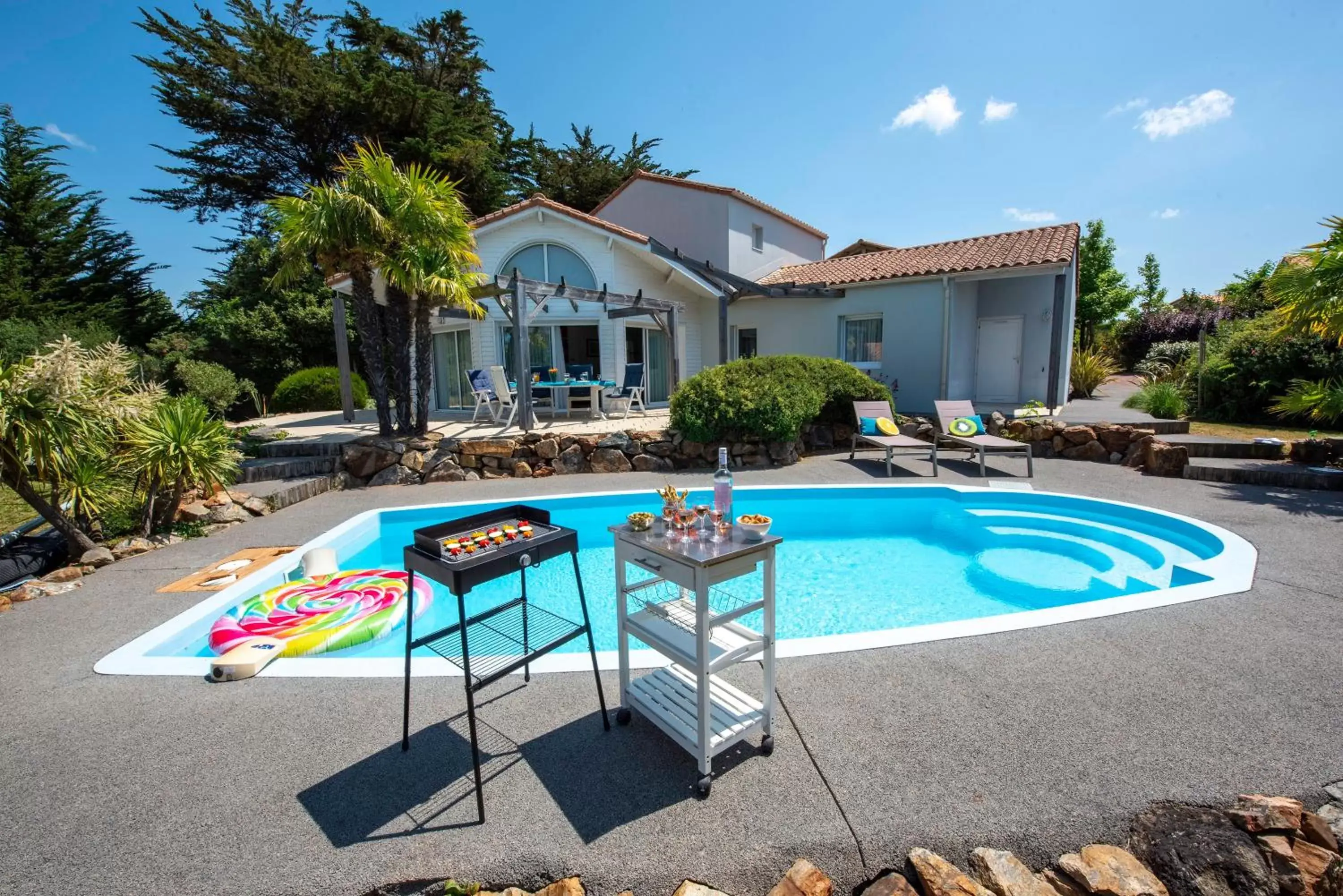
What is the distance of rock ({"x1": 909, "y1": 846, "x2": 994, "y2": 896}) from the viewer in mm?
1941

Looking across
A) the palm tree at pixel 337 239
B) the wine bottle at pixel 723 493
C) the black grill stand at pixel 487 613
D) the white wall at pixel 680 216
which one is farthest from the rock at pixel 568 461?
the white wall at pixel 680 216

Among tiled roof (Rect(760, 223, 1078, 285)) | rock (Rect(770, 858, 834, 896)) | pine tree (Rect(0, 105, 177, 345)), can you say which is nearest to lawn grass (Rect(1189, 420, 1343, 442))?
tiled roof (Rect(760, 223, 1078, 285))

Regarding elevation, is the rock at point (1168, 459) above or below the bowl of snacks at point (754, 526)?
below

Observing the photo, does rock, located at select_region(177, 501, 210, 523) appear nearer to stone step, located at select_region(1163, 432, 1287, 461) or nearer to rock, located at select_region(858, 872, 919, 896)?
rock, located at select_region(858, 872, 919, 896)

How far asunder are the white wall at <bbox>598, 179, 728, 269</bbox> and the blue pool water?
10559 millimetres

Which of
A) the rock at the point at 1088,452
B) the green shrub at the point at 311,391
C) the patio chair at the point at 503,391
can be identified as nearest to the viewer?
the rock at the point at 1088,452

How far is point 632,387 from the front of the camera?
1266 cm

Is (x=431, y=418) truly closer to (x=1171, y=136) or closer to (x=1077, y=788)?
(x=1077, y=788)

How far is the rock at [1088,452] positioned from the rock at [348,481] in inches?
465

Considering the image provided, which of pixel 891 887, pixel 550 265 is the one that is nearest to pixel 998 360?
pixel 550 265

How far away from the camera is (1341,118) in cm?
795

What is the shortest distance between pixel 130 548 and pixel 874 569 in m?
7.81

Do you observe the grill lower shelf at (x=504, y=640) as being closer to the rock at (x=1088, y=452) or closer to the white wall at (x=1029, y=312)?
the rock at (x=1088, y=452)

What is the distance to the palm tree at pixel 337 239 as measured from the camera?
8.41m
